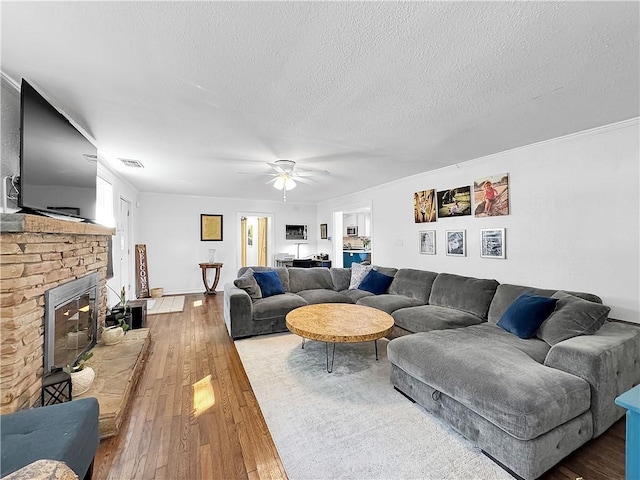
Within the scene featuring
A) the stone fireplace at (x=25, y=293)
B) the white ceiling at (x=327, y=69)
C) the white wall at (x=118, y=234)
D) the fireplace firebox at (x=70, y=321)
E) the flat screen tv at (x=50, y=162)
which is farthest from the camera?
the white wall at (x=118, y=234)

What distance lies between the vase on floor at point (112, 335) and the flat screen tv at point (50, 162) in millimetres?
1167

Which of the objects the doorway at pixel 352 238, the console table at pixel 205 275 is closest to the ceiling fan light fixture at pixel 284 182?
the doorway at pixel 352 238

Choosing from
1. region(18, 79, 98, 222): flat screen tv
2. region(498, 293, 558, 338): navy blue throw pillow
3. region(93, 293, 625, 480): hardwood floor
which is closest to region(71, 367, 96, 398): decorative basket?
region(93, 293, 625, 480): hardwood floor

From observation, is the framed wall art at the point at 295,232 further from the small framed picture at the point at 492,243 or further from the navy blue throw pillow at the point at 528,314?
the navy blue throw pillow at the point at 528,314

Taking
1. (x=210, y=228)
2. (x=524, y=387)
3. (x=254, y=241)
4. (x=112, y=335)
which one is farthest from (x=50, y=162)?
(x=254, y=241)

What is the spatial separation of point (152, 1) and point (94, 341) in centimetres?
306

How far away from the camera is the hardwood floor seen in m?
1.56

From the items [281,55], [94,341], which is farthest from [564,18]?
[94,341]

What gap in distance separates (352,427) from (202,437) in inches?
38.9

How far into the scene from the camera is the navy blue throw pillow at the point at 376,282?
14.3 ft

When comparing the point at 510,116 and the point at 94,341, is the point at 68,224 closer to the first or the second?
the point at 94,341

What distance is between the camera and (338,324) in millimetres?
2742

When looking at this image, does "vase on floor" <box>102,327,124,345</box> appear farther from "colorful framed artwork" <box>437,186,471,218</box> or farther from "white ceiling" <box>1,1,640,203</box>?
"colorful framed artwork" <box>437,186,471,218</box>

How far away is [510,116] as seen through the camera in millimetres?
2330
